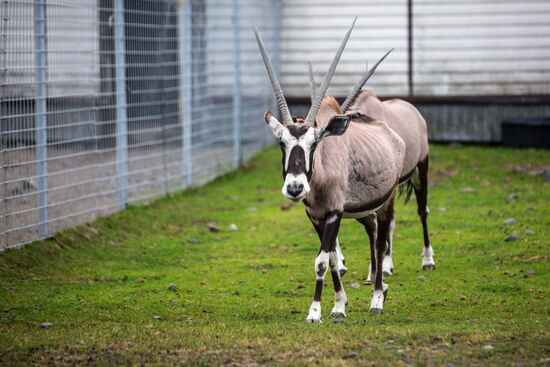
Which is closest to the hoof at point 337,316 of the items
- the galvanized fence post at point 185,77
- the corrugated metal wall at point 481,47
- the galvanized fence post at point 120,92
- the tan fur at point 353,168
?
the tan fur at point 353,168

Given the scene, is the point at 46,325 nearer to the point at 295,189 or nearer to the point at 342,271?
the point at 295,189

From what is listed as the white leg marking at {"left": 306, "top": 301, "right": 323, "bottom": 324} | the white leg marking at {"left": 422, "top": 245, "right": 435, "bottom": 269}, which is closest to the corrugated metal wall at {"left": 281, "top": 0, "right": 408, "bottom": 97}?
the white leg marking at {"left": 422, "top": 245, "right": 435, "bottom": 269}

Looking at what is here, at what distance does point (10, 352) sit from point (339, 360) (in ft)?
7.17

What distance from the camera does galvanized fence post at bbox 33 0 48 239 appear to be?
10.1 metres

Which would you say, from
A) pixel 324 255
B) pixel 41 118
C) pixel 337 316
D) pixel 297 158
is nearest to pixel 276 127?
pixel 297 158

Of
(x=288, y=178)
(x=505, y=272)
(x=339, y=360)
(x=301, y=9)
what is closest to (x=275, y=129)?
(x=288, y=178)

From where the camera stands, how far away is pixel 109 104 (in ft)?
38.9

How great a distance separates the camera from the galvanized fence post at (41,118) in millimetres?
10133

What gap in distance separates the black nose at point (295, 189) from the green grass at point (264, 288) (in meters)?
0.99

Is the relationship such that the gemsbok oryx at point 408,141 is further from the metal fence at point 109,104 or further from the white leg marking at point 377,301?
the metal fence at point 109,104

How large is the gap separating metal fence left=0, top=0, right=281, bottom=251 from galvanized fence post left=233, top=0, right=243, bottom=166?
23 mm

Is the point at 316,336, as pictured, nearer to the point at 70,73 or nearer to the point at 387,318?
the point at 387,318

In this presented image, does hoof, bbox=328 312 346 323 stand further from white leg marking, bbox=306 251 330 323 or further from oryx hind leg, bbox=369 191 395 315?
oryx hind leg, bbox=369 191 395 315

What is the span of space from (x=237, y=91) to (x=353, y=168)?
8837 mm
